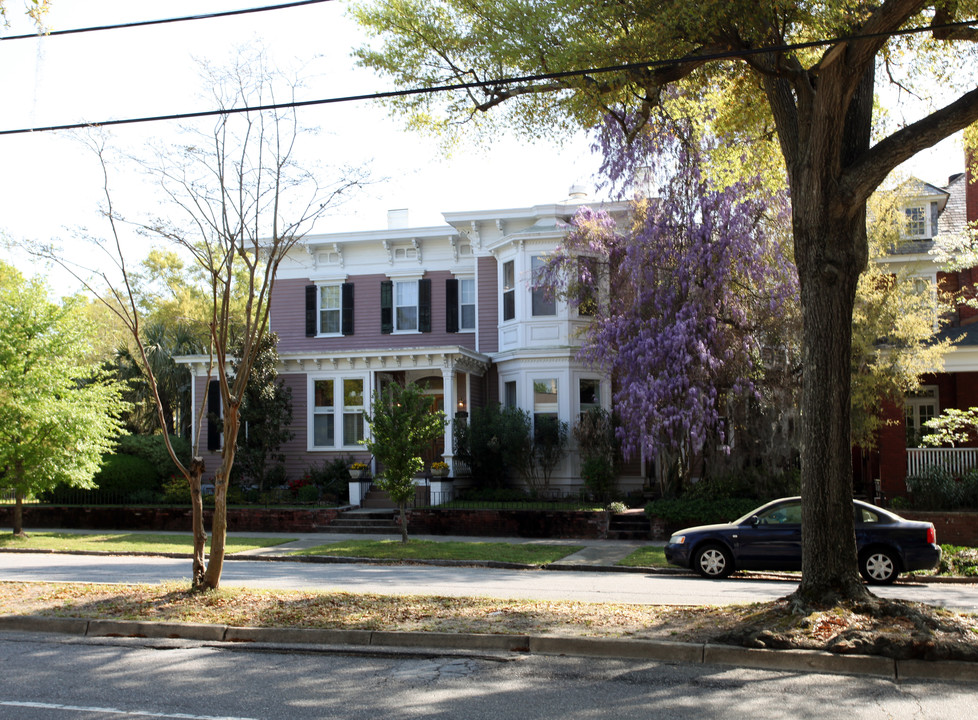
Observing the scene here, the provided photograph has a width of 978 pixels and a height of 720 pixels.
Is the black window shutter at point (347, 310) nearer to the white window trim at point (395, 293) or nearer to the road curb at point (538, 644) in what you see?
the white window trim at point (395, 293)

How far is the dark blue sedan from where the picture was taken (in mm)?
13883

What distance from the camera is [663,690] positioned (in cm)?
686

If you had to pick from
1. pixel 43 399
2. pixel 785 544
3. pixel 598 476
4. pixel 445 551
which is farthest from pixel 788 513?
pixel 43 399

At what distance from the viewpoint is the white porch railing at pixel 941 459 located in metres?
21.5

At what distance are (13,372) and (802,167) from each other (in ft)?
61.0

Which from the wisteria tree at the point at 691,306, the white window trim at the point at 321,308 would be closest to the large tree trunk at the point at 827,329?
the wisteria tree at the point at 691,306

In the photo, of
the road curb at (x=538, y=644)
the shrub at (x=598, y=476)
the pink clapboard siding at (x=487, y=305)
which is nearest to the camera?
the road curb at (x=538, y=644)

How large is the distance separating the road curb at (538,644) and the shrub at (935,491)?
13.9 m

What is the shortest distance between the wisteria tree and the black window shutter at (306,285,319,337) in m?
12.2

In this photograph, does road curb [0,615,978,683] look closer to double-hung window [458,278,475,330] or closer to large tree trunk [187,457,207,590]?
large tree trunk [187,457,207,590]

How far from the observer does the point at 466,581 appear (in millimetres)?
14102

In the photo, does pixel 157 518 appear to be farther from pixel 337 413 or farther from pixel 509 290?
pixel 509 290

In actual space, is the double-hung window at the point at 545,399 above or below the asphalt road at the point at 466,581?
above

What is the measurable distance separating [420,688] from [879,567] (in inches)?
392
